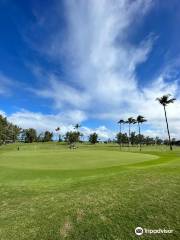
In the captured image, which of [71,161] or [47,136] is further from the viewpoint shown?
[47,136]

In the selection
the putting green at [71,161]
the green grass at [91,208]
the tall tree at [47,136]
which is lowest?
the green grass at [91,208]

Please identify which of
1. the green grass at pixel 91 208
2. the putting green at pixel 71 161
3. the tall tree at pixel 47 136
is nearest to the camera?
the green grass at pixel 91 208

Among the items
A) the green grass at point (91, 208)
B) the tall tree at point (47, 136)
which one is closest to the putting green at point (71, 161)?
the green grass at point (91, 208)

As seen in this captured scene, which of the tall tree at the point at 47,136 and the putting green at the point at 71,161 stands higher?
the tall tree at the point at 47,136

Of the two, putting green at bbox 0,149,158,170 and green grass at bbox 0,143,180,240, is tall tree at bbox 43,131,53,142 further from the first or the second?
green grass at bbox 0,143,180,240

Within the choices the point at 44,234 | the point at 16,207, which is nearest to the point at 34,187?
the point at 16,207

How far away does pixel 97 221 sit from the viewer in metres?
7.58

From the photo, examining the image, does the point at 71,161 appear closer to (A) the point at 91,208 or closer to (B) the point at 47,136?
Answer: (A) the point at 91,208

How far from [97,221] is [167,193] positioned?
3614 millimetres

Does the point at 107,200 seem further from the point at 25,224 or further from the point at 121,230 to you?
the point at 25,224

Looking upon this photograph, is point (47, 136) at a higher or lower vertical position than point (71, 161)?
higher

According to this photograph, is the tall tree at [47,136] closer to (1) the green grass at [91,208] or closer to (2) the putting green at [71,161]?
(2) the putting green at [71,161]

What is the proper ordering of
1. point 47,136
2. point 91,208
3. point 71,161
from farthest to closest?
point 47,136 → point 71,161 → point 91,208

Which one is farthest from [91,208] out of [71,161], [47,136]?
[47,136]
